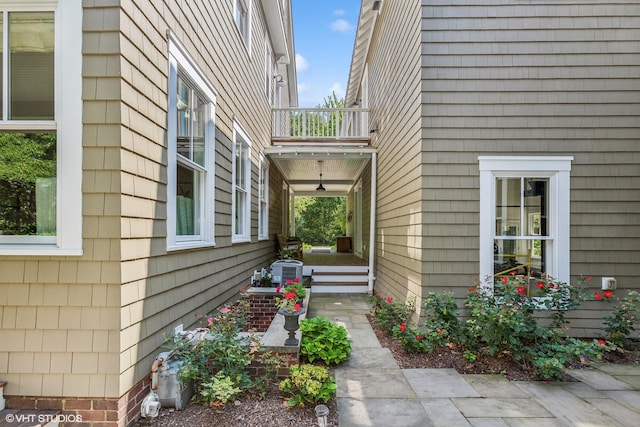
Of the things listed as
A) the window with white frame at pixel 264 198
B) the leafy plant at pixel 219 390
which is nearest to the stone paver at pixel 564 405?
the leafy plant at pixel 219 390

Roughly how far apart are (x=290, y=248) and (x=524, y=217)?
5337 mm

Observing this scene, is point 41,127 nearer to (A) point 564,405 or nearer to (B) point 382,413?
(B) point 382,413

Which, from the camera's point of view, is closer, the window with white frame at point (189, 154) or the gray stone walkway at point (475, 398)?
the gray stone walkway at point (475, 398)

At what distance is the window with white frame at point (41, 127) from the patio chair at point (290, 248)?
578cm

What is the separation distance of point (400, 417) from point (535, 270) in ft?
9.09

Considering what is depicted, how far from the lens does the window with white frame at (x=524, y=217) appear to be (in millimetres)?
4145

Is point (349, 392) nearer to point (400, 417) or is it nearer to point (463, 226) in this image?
point (400, 417)

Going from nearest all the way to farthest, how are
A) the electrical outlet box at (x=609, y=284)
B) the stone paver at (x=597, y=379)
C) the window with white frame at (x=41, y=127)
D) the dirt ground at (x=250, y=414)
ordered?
the window with white frame at (x=41, y=127) → the dirt ground at (x=250, y=414) → the stone paver at (x=597, y=379) → the electrical outlet box at (x=609, y=284)

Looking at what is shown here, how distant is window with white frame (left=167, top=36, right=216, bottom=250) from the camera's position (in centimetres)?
293

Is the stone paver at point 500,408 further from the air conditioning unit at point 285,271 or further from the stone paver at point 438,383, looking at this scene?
the air conditioning unit at point 285,271

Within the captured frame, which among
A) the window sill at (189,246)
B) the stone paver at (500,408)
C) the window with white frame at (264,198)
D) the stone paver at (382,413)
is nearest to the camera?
the stone paver at (382,413)

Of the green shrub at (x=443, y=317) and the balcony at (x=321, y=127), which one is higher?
the balcony at (x=321, y=127)

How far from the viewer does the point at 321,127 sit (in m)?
9.10

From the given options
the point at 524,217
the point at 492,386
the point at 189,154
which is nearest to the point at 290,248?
the point at 189,154
